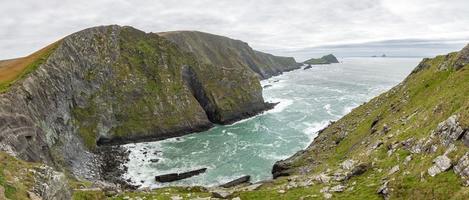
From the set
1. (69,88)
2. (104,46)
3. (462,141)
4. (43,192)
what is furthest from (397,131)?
(104,46)

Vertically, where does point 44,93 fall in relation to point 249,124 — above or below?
above

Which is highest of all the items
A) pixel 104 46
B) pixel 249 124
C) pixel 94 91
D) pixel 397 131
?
pixel 104 46

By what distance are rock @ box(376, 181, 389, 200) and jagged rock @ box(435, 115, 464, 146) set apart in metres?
6.66

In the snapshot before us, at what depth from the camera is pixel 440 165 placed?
99.0ft

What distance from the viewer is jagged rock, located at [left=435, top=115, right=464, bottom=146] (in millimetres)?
32209

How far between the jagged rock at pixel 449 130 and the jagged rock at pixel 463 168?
142 inches

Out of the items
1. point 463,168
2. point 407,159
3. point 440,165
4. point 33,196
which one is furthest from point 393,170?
point 33,196

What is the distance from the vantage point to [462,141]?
30875 mm

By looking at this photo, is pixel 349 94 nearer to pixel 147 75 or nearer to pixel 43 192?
pixel 147 75

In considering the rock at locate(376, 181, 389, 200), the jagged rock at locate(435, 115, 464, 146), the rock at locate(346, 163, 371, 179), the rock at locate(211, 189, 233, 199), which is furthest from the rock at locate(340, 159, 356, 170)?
the rock at locate(211, 189, 233, 199)

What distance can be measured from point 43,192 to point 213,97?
97.9 metres

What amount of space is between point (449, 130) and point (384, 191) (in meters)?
8.82

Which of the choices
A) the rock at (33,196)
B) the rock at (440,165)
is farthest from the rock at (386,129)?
the rock at (33,196)

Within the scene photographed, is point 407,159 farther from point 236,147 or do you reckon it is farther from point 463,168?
point 236,147
